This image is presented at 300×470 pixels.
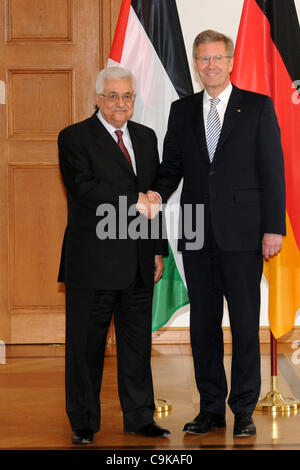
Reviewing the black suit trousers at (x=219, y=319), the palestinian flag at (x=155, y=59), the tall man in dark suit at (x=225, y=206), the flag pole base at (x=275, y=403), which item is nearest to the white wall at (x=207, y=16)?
the palestinian flag at (x=155, y=59)

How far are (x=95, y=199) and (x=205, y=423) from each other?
3.35 feet

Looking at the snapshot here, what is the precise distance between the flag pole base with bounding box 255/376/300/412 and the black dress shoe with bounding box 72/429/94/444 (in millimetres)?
879

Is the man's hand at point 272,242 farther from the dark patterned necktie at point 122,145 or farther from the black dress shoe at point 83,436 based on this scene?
the black dress shoe at point 83,436

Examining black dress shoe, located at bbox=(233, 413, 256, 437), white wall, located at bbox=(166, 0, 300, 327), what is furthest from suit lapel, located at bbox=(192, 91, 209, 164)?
white wall, located at bbox=(166, 0, 300, 327)

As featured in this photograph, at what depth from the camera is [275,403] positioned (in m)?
3.37

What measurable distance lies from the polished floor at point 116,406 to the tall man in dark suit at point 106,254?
13 cm

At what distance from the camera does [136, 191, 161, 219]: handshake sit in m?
2.80

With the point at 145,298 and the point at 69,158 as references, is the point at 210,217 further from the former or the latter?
the point at 69,158

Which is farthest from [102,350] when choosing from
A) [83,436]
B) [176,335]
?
[176,335]

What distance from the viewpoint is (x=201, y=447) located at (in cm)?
280

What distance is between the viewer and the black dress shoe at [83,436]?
2859mm

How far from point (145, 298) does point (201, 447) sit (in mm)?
608

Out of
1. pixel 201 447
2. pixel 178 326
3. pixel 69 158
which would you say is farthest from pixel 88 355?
pixel 178 326

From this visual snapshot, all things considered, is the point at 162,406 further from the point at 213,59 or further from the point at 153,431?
the point at 213,59
